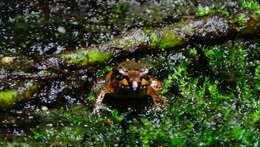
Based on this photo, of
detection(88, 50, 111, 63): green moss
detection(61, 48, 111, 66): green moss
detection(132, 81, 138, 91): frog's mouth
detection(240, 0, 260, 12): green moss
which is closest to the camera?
detection(132, 81, 138, 91): frog's mouth

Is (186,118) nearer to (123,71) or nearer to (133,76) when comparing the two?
(133,76)

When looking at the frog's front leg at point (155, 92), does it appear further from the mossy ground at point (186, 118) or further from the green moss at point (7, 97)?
the green moss at point (7, 97)

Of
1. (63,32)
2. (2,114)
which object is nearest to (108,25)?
(63,32)

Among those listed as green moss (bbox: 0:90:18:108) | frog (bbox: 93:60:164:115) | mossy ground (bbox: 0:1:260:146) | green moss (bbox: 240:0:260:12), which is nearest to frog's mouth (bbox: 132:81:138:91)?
frog (bbox: 93:60:164:115)

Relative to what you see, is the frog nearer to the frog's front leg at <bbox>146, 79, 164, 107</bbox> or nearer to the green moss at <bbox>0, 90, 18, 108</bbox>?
the frog's front leg at <bbox>146, 79, 164, 107</bbox>

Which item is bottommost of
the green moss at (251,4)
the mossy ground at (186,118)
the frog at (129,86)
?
the mossy ground at (186,118)

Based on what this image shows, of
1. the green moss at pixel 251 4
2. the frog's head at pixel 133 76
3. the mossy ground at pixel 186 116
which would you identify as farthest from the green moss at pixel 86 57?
the green moss at pixel 251 4

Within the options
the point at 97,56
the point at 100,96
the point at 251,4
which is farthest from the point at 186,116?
the point at 251,4

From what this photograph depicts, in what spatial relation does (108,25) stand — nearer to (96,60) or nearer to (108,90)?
(96,60)
